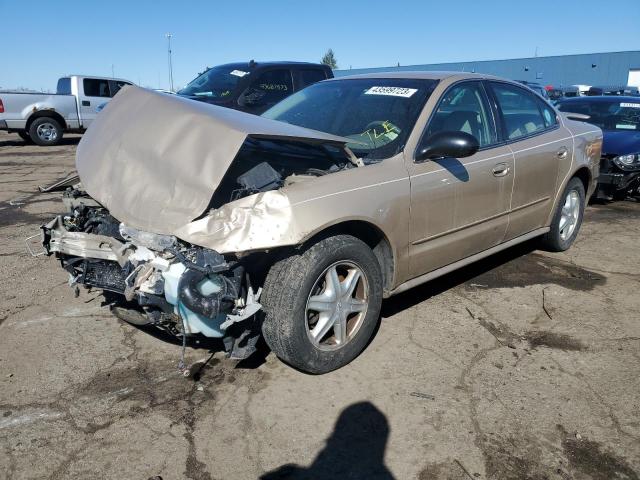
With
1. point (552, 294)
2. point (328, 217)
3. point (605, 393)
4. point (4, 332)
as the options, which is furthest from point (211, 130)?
point (552, 294)

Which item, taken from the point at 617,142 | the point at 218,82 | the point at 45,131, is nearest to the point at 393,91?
the point at 617,142

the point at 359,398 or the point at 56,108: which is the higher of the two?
the point at 56,108

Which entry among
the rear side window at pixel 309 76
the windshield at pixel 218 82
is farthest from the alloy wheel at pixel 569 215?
the windshield at pixel 218 82

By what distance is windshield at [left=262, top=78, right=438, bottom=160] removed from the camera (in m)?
3.48

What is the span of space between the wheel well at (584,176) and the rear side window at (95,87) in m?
14.0

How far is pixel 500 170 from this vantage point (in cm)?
392

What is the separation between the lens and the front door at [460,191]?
11.1 feet

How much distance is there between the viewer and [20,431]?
2602mm

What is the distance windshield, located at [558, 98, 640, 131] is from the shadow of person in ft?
23.8

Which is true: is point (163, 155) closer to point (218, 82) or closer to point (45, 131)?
point (218, 82)

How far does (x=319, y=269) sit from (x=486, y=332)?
153 centimetres

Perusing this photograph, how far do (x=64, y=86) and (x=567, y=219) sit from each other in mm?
14782

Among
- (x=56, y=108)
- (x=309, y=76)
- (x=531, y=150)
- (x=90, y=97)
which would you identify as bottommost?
(x=531, y=150)

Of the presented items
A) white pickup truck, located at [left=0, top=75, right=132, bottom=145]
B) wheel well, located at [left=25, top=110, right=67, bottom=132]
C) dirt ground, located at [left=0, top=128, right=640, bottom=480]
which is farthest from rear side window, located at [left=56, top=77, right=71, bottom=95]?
dirt ground, located at [left=0, top=128, right=640, bottom=480]
